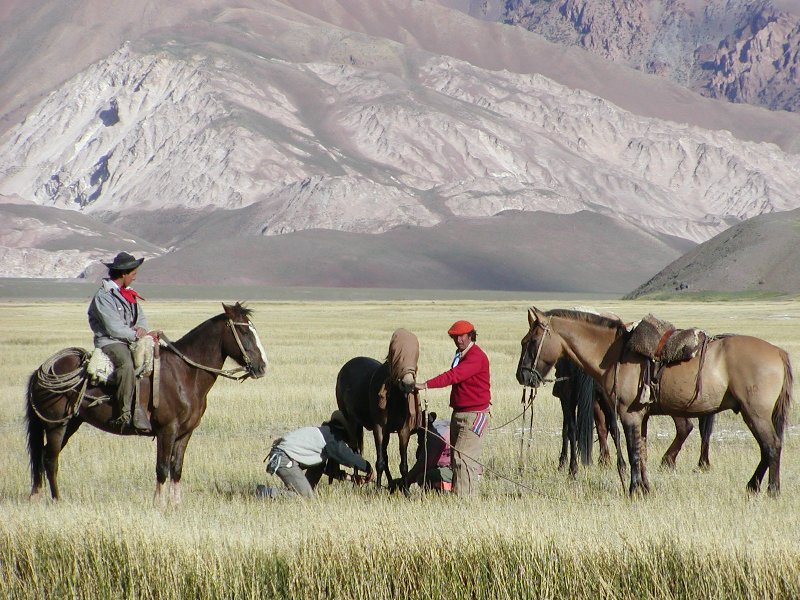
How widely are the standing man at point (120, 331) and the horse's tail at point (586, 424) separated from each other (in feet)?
19.3

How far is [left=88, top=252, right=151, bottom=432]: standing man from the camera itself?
10.7m

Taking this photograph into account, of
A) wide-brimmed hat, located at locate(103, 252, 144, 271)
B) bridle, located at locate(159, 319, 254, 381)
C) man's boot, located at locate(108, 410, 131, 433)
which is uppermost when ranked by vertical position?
wide-brimmed hat, located at locate(103, 252, 144, 271)

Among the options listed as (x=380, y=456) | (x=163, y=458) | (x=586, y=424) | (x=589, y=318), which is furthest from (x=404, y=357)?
(x=586, y=424)

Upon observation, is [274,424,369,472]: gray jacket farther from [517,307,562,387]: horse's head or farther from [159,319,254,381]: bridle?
[517,307,562,387]: horse's head

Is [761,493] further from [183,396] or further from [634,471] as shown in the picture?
[183,396]

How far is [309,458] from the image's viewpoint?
11.5 meters

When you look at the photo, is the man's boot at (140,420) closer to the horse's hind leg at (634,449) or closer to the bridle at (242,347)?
the bridle at (242,347)

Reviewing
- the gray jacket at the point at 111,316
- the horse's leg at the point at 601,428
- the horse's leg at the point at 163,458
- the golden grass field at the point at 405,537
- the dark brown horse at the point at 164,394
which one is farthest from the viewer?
the horse's leg at the point at 601,428

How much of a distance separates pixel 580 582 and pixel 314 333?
40.0m

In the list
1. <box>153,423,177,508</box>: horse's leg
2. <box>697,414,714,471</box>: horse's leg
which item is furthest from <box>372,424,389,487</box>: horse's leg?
A: <box>697,414,714,471</box>: horse's leg

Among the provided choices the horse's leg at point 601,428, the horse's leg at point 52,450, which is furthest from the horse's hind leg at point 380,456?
the horse's leg at point 601,428

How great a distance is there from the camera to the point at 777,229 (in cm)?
14450

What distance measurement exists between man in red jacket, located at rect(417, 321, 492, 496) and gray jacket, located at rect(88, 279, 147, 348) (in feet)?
10.7

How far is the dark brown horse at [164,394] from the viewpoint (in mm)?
10945
